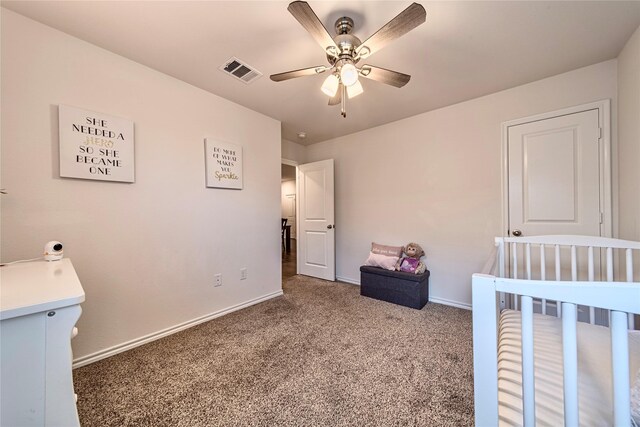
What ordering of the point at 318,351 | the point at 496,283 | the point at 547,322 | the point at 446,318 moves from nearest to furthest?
the point at 496,283, the point at 547,322, the point at 318,351, the point at 446,318

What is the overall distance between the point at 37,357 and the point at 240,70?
84.5 inches

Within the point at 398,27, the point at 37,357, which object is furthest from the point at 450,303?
the point at 37,357

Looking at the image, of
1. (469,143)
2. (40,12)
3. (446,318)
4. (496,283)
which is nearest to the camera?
(496,283)

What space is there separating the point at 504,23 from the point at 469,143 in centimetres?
125

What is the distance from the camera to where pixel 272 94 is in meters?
2.45

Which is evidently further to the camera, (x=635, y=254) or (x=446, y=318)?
(x=446, y=318)

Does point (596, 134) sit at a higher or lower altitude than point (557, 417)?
higher

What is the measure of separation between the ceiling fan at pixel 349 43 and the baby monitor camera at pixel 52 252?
1.73 meters

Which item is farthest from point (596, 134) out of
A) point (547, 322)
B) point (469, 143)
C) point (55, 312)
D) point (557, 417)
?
point (55, 312)

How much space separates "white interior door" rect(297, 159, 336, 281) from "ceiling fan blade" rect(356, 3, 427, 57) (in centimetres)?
229

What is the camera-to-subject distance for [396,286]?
277 cm

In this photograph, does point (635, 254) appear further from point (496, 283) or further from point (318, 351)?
point (318, 351)

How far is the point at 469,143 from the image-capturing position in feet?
8.58

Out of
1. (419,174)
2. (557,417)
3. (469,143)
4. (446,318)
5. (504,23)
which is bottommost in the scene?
(446,318)
